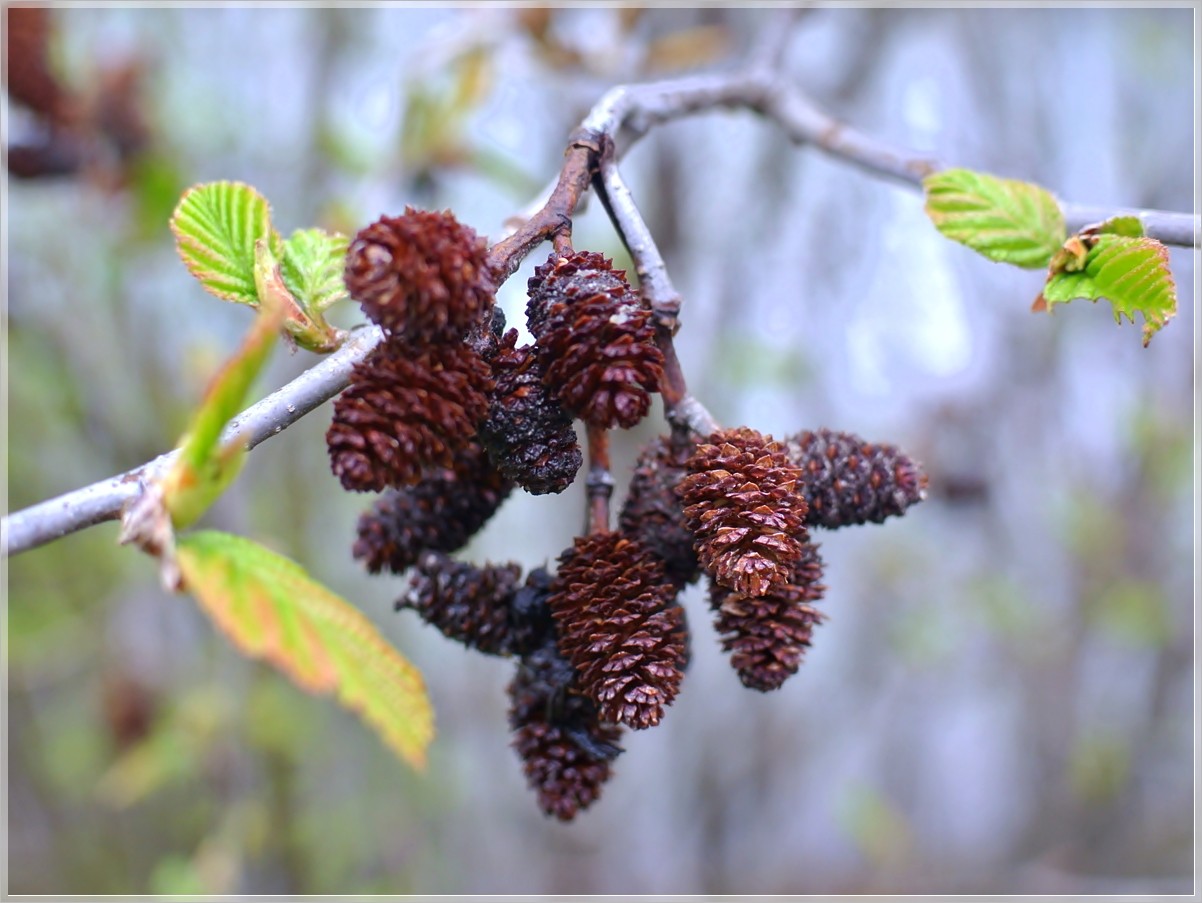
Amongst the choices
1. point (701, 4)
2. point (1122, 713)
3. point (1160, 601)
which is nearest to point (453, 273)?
point (701, 4)

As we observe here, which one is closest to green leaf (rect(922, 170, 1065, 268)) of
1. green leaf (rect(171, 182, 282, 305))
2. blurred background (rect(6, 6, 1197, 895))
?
green leaf (rect(171, 182, 282, 305))

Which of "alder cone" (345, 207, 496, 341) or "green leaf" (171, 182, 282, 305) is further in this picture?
"green leaf" (171, 182, 282, 305)

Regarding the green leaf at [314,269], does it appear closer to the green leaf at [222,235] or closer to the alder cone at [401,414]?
the green leaf at [222,235]

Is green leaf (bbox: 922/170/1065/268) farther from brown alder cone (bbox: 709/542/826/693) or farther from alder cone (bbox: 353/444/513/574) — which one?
alder cone (bbox: 353/444/513/574)

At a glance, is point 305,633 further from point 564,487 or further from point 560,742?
point 560,742

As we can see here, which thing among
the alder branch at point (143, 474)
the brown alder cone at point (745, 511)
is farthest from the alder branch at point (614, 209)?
the brown alder cone at point (745, 511)

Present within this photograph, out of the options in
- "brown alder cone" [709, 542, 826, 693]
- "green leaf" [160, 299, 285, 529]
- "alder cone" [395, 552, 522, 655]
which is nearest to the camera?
"green leaf" [160, 299, 285, 529]

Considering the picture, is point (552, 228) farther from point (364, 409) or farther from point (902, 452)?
point (902, 452)
